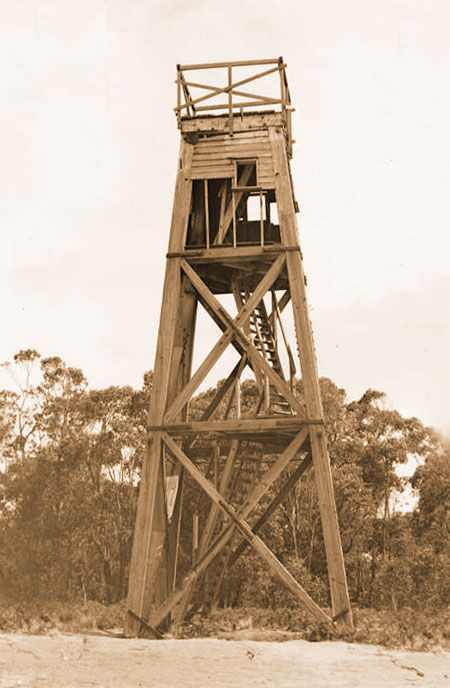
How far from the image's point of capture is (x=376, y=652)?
12898mm

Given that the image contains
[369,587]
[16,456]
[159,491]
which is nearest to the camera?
[159,491]

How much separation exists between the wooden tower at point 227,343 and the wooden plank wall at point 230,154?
0.06ft

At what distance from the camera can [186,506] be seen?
3747cm

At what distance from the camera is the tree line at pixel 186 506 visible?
3681cm

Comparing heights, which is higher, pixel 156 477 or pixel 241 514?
pixel 156 477

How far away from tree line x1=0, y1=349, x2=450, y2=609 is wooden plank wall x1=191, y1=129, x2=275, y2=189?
785 inches

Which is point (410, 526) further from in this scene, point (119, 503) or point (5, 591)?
point (5, 591)

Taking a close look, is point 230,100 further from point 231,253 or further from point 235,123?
point 231,253

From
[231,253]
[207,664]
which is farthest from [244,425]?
[207,664]

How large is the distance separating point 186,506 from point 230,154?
21942 mm

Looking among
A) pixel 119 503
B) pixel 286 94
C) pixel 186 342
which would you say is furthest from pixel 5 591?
pixel 286 94

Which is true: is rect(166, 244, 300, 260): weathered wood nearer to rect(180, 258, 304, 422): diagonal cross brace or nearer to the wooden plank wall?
rect(180, 258, 304, 422): diagonal cross brace

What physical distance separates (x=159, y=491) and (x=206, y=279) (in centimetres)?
459

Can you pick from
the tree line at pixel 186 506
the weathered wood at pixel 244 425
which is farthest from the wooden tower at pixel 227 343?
the tree line at pixel 186 506
